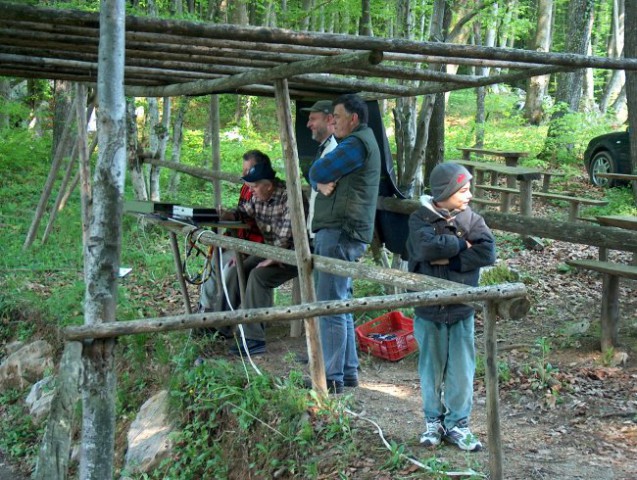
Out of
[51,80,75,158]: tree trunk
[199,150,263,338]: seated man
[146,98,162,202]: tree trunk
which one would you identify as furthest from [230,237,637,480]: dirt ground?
[51,80,75,158]: tree trunk

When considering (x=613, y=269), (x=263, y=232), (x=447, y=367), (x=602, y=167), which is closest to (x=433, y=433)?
(x=447, y=367)

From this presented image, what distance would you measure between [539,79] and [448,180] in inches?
830

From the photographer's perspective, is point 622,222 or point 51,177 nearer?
point 622,222

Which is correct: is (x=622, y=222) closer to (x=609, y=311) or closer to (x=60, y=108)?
(x=609, y=311)

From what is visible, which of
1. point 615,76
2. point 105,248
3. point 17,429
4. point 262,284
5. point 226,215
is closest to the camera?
point 105,248

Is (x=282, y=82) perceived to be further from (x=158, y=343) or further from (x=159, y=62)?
(x=158, y=343)

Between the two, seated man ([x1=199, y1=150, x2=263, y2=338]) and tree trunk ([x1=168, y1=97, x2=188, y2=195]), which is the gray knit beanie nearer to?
seated man ([x1=199, y1=150, x2=263, y2=338])

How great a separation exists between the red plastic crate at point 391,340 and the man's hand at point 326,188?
1.70 metres

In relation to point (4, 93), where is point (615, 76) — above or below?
above

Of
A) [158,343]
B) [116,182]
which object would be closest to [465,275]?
[116,182]

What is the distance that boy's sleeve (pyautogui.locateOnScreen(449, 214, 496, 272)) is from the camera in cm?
482

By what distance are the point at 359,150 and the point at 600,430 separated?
8.26 feet

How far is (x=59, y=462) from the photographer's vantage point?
526 centimetres

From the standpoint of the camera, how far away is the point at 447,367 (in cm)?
492
